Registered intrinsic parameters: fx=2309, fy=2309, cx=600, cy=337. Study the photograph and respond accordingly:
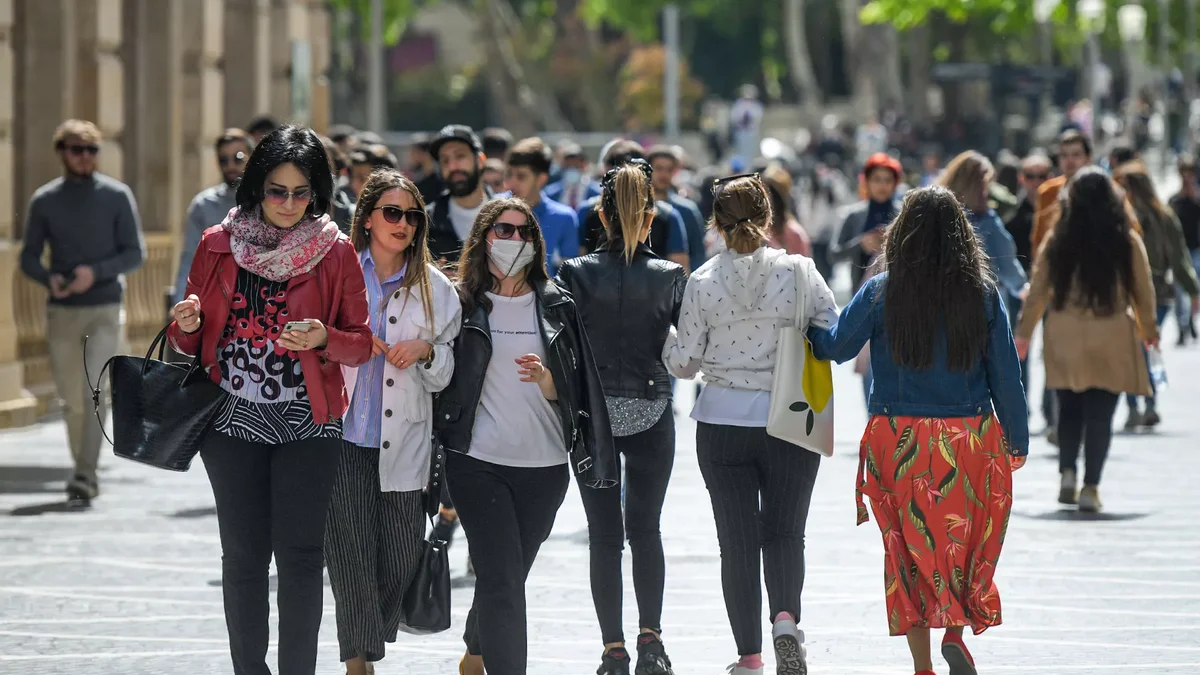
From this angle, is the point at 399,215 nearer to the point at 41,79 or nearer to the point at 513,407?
the point at 513,407

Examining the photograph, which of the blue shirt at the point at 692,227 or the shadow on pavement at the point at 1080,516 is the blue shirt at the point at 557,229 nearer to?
the blue shirt at the point at 692,227

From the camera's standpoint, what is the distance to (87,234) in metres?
11.7

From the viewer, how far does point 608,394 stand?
25.0 feet

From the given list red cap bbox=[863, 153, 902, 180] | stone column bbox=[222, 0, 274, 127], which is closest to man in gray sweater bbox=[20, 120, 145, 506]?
red cap bbox=[863, 153, 902, 180]

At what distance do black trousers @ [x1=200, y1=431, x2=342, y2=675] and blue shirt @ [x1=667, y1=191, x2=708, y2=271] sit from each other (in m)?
5.33

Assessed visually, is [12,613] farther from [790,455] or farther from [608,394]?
[790,455]

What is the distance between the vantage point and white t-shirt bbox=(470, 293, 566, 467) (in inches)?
268

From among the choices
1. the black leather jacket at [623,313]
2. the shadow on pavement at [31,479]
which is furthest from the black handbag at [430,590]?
the shadow on pavement at [31,479]

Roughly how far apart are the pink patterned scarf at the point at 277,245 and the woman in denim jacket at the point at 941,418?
5.86 ft

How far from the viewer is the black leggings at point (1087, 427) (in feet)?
37.7

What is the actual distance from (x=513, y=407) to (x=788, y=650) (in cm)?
125

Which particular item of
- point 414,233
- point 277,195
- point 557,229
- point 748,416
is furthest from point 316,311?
point 557,229

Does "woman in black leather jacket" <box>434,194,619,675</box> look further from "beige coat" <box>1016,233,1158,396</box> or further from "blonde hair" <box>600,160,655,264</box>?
"beige coat" <box>1016,233,1158,396</box>

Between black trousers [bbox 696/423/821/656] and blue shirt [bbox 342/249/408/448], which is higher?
blue shirt [bbox 342/249/408/448]
